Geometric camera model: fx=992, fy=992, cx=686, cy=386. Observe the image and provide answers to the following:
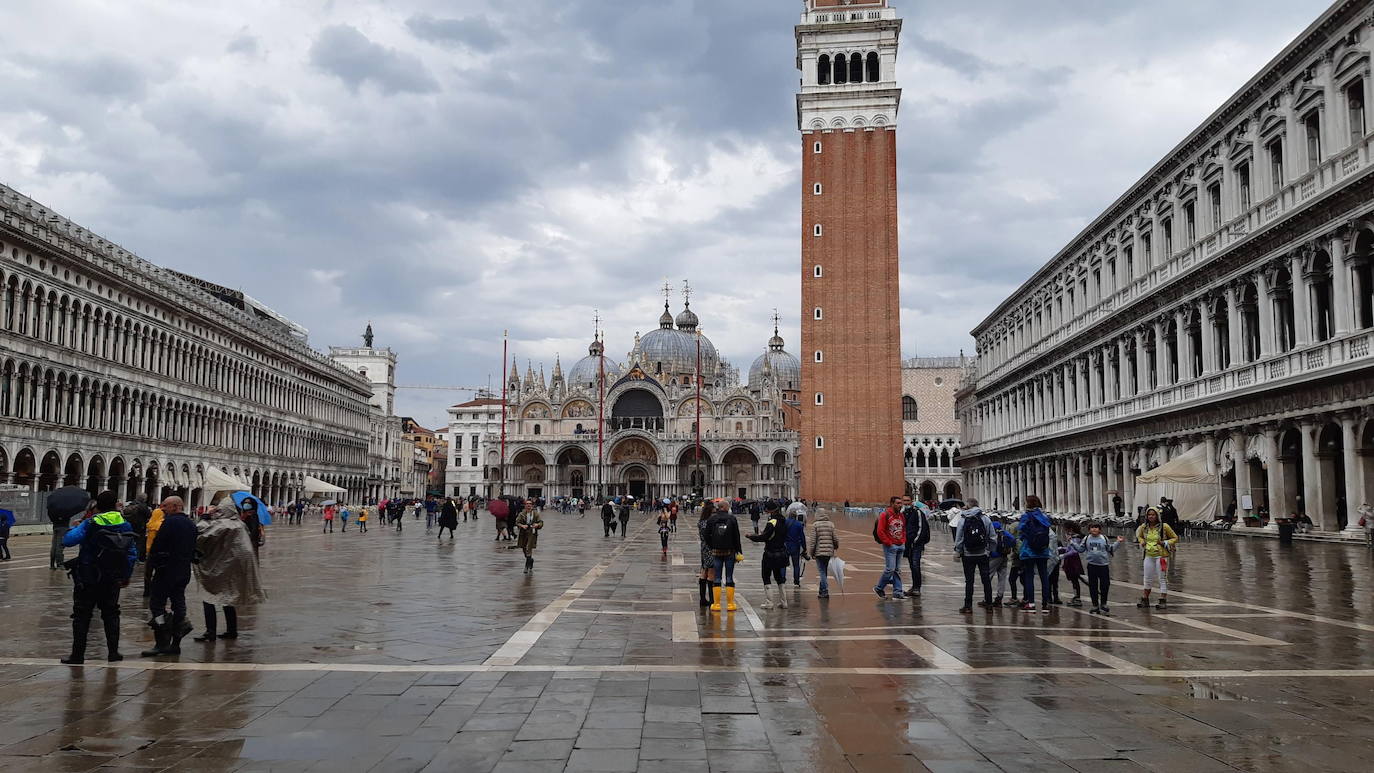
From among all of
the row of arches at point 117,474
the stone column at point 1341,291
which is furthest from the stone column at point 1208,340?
the row of arches at point 117,474

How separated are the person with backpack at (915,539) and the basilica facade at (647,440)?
74593 millimetres

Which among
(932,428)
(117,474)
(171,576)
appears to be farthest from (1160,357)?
(932,428)

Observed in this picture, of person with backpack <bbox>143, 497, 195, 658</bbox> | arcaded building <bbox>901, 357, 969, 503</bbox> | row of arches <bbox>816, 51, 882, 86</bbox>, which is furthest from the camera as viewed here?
arcaded building <bbox>901, 357, 969, 503</bbox>

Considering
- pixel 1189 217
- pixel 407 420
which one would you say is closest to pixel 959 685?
pixel 1189 217

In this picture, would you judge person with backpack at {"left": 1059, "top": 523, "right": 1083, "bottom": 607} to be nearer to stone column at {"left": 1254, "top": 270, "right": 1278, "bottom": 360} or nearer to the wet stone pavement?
the wet stone pavement

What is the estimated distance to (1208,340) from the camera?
3055 centimetres

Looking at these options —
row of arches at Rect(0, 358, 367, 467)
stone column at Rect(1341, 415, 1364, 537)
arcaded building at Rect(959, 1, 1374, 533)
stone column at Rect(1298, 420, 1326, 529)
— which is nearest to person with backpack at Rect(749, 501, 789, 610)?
Result: arcaded building at Rect(959, 1, 1374, 533)

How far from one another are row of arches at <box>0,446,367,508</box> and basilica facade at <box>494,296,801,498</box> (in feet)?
120

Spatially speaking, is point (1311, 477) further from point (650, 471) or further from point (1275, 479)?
point (650, 471)

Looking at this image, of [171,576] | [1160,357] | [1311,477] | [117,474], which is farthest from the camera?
[117,474]

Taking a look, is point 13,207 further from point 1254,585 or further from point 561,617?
point 1254,585

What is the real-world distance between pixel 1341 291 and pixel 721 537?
18.6m

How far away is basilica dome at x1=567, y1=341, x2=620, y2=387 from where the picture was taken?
11238 cm

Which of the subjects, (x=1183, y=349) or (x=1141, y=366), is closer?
(x=1183, y=349)
